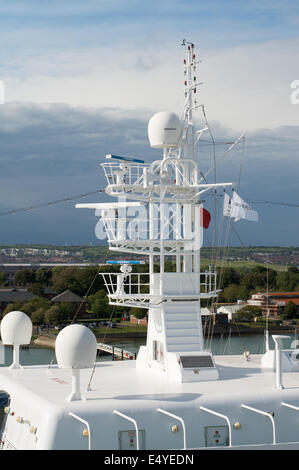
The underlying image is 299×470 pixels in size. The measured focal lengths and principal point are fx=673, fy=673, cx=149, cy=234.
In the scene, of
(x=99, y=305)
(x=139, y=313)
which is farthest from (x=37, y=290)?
(x=139, y=313)

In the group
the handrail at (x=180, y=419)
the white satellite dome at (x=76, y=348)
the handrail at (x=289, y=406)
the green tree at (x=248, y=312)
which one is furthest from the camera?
the green tree at (x=248, y=312)

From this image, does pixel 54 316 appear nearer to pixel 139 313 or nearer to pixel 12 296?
pixel 139 313

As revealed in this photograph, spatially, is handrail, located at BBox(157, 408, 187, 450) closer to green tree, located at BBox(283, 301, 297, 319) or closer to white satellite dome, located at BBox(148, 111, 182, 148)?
white satellite dome, located at BBox(148, 111, 182, 148)

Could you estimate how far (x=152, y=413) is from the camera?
56.9 feet

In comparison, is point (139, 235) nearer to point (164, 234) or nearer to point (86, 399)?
point (164, 234)

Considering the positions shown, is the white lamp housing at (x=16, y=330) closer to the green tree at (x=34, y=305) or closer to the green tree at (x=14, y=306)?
the green tree at (x=14, y=306)

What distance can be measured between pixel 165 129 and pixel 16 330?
8.91 metres

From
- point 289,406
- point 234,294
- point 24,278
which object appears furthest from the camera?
point 24,278

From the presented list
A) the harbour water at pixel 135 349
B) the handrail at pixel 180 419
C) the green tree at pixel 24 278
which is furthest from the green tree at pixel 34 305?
the handrail at pixel 180 419

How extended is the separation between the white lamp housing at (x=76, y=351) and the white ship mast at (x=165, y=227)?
4130mm

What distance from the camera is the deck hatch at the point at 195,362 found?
2041 cm

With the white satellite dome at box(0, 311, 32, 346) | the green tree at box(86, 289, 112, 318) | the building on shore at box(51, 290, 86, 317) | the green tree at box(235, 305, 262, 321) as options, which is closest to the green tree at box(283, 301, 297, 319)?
the green tree at box(235, 305, 262, 321)
